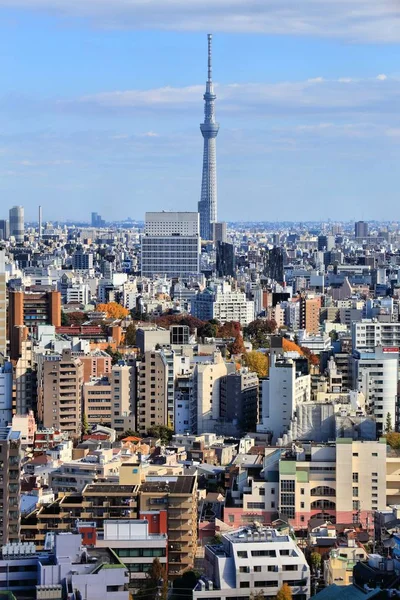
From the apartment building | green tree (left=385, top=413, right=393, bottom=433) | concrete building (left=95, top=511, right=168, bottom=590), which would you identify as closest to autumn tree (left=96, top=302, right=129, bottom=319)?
green tree (left=385, top=413, right=393, bottom=433)

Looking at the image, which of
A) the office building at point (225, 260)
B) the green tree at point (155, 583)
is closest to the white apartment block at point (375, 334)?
the green tree at point (155, 583)

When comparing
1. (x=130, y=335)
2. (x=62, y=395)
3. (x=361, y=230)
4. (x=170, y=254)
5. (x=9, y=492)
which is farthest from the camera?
(x=361, y=230)

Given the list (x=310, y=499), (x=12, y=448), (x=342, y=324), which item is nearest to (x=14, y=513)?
(x=12, y=448)

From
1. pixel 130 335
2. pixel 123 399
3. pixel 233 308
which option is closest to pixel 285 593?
pixel 123 399

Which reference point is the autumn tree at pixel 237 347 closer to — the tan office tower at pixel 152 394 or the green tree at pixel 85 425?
the tan office tower at pixel 152 394

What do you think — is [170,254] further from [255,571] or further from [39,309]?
[255,571]

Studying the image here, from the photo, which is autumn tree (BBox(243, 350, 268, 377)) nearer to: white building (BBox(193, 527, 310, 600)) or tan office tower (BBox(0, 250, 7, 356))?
tan office tower (BBox(0, 250, 7, 356))
